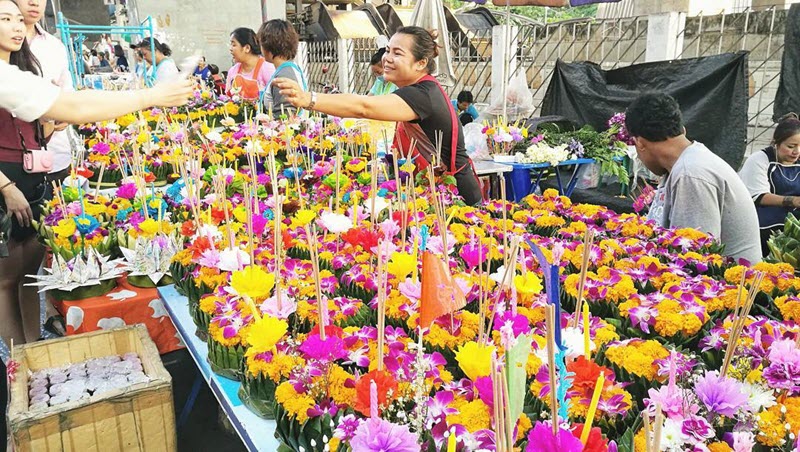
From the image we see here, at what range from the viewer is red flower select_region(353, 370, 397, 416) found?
924 millimetres

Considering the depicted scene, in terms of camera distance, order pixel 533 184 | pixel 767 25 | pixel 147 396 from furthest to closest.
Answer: pixel 767 25 < pixel 533 184 < pixel 147 396

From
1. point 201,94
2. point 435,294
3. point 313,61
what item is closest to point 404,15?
point 313,61

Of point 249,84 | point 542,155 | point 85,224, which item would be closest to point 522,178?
point 542,155

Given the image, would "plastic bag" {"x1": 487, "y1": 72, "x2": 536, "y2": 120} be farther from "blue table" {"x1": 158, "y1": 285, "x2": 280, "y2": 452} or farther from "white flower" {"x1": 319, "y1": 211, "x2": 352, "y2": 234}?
"blue table" {"x1": 158, "y1": 285, "x2": 280, "y2": 452}

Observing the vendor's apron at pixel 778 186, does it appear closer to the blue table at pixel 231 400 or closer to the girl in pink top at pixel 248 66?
the blue table at pixel 231 400

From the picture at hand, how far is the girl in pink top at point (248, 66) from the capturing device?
4406mm

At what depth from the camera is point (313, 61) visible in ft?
48.1

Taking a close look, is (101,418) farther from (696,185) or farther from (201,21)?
(201,21)

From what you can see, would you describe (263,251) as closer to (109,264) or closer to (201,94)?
(109,264)

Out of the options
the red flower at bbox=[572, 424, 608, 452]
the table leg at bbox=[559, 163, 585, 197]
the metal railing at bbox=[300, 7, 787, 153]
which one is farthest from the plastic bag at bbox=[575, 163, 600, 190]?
the red flower at bbox=[572, 424, 608, 452]

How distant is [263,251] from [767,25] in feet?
25.0

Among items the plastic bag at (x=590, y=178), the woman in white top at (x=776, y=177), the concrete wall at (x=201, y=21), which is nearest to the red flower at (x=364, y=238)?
the woman in white top at (x=776, y=177)

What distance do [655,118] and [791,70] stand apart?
189 inches

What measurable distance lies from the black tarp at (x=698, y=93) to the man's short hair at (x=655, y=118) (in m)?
4.36
